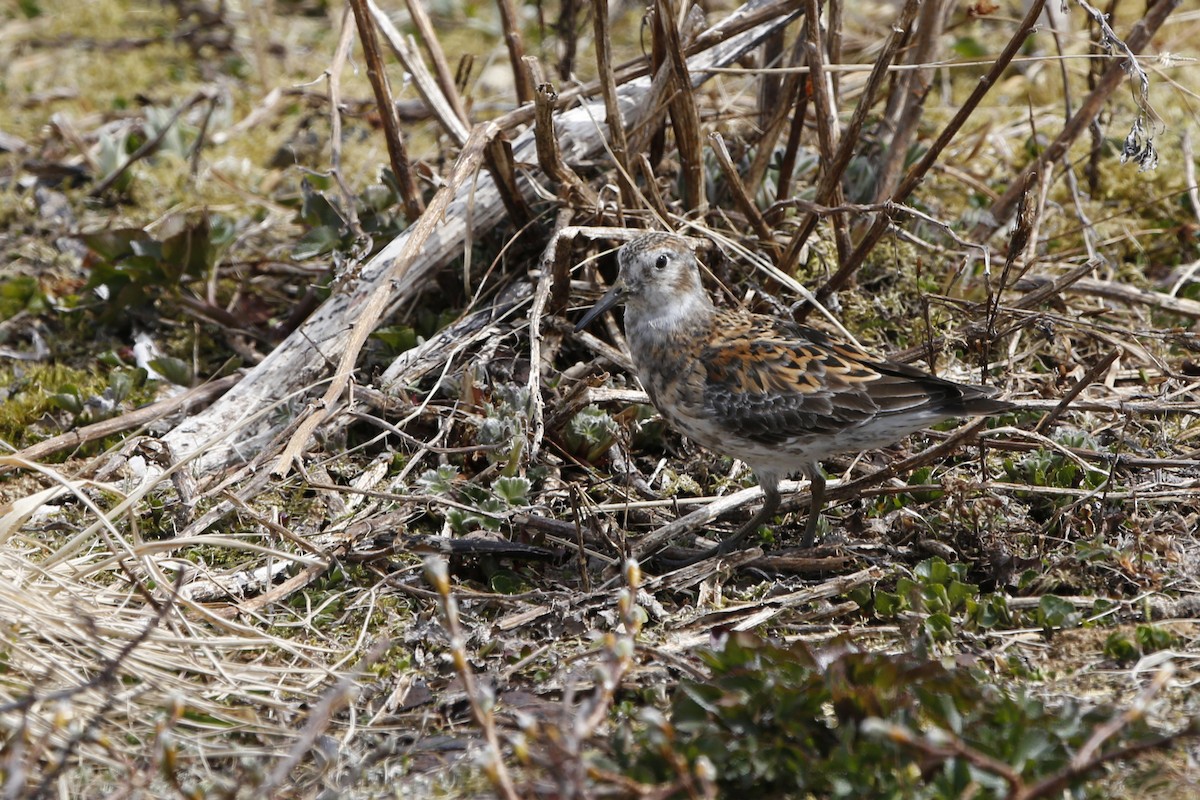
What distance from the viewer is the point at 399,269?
547 centimetres

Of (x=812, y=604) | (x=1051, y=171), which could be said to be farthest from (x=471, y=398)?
(x=1051, y=171)

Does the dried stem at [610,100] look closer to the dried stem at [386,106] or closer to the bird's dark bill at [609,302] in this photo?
the bird's dark bill at [609,302]

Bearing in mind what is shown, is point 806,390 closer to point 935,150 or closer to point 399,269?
point 935,150

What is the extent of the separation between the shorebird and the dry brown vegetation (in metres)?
0.27

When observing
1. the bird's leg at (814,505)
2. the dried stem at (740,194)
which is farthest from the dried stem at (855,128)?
the bird's leg at (814,505)

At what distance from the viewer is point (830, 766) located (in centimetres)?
336

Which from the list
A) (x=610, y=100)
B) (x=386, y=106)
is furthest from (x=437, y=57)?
(x=610, y=100)

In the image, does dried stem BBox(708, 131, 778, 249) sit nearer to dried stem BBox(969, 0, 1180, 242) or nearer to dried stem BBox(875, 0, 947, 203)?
dried stem BBox(875, 0, 947, 203)

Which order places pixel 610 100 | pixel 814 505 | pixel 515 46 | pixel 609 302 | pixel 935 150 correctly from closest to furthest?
pixel 814 505 < pixel 935 150 < pixel 609 302 < pixel 610 100 < pixel 515 46

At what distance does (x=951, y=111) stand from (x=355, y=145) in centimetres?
403

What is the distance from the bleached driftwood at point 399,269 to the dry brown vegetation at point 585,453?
0.08 feet

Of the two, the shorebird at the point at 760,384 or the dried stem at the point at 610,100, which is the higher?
the dried stem at the point at 610,100

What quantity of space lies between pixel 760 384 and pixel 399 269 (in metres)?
1.75

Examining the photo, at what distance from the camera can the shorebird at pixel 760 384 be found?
4.82 meters
